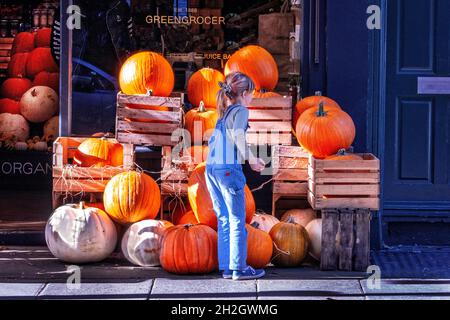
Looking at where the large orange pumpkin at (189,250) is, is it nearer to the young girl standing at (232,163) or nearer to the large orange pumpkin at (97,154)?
the young girl standing at (232,163)

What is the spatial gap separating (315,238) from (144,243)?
1555 millimetres

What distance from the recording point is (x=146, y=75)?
A: 8.90 m

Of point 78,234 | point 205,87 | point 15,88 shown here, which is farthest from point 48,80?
point 78,234

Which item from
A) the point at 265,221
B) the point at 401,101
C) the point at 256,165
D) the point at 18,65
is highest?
the point at 18,65

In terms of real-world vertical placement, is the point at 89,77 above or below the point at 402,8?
below

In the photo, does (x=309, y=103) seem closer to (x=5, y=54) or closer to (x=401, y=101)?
(x=401, y=101)

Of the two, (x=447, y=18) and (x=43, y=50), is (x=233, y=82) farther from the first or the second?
(x=43, y=50)

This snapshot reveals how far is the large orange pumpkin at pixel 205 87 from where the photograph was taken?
930 centimetres

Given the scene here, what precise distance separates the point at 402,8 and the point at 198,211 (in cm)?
293

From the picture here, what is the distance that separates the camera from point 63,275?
26.6 ft

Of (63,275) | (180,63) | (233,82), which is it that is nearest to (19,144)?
(180,63)

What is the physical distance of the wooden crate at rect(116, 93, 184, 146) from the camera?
28.8 feet

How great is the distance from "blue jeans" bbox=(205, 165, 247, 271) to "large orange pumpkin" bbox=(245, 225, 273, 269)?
0.29 meters

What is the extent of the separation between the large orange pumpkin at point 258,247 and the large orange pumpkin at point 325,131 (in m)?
0.95
